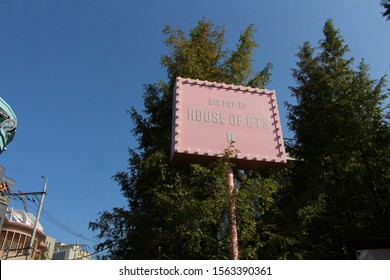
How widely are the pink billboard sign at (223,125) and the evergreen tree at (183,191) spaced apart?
1.38 ft

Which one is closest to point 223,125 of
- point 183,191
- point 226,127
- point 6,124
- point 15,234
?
point 226,127

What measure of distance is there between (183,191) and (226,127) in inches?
61.4

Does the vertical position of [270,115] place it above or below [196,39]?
below

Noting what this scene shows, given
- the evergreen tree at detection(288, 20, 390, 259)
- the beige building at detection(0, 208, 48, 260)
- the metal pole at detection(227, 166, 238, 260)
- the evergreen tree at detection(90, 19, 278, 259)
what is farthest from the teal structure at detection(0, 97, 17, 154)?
the beige building at detection(0, 208, 48, 260)

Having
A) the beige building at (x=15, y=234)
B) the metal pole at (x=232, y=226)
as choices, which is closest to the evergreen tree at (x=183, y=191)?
the metal pole at (x=232, y=226)

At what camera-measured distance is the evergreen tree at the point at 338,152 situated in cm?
878

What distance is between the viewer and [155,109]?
9.57 meters

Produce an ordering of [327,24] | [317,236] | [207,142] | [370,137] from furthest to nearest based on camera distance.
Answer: [327,24] → [370,137] → [317,236] → [207,142]

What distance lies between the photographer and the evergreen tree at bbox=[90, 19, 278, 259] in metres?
6.18

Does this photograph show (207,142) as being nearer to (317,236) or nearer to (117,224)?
(117,224)
